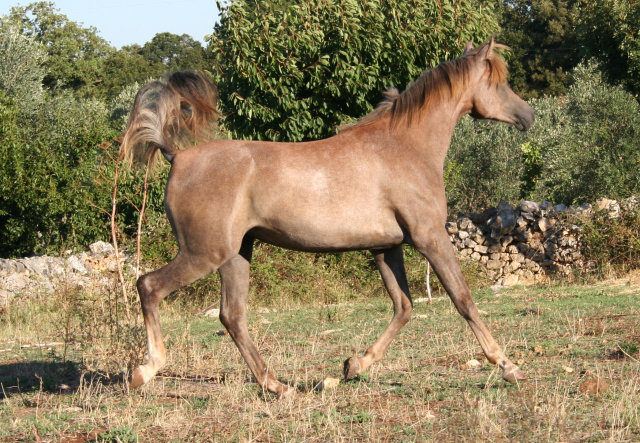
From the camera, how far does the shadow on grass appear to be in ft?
20.7

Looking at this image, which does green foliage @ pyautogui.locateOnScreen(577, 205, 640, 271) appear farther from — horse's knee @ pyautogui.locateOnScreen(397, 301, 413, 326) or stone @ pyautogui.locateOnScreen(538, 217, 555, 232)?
horse's knee @ pyautogui.locateOnScreen(397, 301, 413, 326)

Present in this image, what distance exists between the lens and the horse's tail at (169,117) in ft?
19.5

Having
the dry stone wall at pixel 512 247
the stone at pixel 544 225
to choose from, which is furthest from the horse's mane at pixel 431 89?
the stone at pixel 544 225

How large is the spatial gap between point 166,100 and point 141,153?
20.6 inches

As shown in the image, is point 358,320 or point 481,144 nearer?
point 358,320

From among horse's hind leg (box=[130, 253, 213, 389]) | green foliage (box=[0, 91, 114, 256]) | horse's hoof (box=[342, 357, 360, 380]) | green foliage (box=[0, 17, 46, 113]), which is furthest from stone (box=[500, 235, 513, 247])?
green foliage (box=[0, 17, 46, 113])

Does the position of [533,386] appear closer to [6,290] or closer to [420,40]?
[420,40]

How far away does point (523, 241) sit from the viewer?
16.6m

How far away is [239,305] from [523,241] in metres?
12.1

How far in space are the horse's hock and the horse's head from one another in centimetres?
939

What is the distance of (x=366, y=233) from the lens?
18.1 ft

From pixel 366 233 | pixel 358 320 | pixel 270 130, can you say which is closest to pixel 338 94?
pixel 270 130

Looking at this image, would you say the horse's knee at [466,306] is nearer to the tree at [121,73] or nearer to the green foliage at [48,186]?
the green foliage at [48,186]

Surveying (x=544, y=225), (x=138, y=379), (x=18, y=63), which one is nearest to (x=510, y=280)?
(x=544, y=225)
